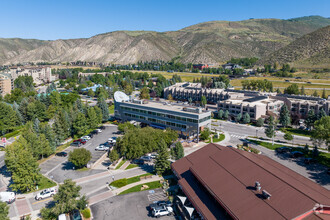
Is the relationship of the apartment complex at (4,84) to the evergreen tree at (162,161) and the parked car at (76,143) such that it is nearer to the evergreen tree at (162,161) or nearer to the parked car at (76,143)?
the parked car at (76,143)

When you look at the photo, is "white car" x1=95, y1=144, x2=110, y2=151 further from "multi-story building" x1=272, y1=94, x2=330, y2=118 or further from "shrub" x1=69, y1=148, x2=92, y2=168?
"multi-story building" x1=272, y1=94, x2=330, y2=118

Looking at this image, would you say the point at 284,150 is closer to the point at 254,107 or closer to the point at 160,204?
the point at 254,107

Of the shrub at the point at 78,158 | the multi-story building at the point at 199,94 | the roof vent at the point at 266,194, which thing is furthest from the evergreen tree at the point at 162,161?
the multi-story building at the point at 199,94

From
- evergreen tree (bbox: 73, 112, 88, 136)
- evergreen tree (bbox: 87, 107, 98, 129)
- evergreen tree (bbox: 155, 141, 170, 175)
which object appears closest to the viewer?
evergreen tree (bbox: 155, 141, 170, 175)

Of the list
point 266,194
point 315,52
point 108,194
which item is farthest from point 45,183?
point 315,52

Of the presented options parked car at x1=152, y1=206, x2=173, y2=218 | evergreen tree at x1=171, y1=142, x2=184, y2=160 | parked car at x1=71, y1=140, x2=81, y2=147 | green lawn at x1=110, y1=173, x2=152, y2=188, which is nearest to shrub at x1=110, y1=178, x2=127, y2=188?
green lawn at x1=110, y1=173, x2=152, y2=188

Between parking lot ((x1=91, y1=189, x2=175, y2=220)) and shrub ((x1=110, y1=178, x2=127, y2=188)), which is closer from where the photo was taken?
parking lot ((x1=91, y1=189, x2=175, y2=220))
